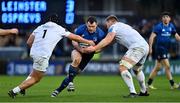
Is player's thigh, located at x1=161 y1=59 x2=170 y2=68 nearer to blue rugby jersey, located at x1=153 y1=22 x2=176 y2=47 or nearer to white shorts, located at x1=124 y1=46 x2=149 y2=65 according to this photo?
blue rugby jersey, located at x1=153 y1=22 x2=176 y2=47

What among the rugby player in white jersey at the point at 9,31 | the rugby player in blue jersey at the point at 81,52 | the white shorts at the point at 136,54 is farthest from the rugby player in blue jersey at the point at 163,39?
the rugby player in white jersey at the point at 9,31

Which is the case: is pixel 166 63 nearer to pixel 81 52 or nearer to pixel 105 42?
pixel 81 52

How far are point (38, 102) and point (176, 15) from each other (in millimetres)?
21135

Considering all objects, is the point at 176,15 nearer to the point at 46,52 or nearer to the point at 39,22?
the point at 39,22

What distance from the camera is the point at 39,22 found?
2452 centimetres

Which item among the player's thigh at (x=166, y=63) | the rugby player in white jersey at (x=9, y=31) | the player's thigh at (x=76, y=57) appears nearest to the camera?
the rugby player in white jersey at (x=9, y=31)

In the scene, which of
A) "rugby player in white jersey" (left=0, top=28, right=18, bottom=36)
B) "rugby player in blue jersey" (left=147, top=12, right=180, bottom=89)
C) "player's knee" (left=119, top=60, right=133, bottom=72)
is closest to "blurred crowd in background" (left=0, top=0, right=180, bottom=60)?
"rugby player in blue jersey" (left=147, top=12, right=180, bottom=89)

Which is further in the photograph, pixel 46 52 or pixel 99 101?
pixel 46 52

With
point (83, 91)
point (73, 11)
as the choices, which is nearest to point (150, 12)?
point (73, 11)

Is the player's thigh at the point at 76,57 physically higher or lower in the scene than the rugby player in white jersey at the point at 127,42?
lower

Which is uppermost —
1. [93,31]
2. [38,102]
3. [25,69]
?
[93,31]

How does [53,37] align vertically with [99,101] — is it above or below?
above

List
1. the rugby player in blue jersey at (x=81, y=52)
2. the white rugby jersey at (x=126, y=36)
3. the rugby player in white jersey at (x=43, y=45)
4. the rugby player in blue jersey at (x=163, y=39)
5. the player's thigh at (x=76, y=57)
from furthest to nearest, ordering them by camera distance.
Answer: the rugby player in blue jersey at (x=163, y=39) → the player's thigh at (x=76, y=57) → the rugby player in blue jersey at (x=81, y=52) → the white rugby jersey at (x=126, y=36) → the rugby player in white jersey at (x=43, y=45)

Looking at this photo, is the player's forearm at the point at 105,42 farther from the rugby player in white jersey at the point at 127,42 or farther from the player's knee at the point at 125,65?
the player's knee at the point at 125,65
